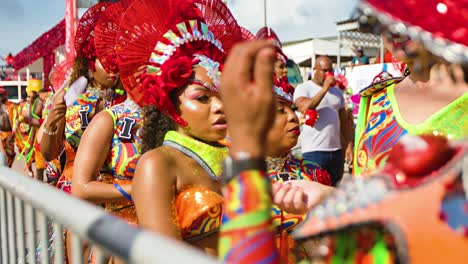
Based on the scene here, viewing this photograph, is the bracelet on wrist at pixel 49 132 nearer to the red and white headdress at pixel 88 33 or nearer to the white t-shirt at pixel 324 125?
the red and white headdress at pixel 88 33

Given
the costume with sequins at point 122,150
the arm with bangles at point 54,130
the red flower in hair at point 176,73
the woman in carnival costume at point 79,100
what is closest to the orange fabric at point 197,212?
the red flower in hair at point 176,73

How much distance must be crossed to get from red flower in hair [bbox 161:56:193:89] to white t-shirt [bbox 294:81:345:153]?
321cm

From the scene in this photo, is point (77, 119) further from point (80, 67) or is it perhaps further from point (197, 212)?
point (197, 212)

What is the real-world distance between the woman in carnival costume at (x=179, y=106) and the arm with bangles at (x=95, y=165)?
259 mm

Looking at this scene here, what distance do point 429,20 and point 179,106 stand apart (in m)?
1.19

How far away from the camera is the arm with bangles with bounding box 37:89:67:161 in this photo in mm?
3178

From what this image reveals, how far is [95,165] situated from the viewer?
231 centimetres

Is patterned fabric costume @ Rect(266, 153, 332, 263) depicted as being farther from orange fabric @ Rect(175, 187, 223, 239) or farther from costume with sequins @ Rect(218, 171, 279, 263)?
costume with sequins @ Rect(218, 171, 279, 263)

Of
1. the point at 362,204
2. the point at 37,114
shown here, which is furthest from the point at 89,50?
the point at 37,114

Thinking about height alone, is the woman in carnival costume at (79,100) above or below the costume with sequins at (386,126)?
above

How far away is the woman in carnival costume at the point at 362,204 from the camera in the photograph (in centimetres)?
75

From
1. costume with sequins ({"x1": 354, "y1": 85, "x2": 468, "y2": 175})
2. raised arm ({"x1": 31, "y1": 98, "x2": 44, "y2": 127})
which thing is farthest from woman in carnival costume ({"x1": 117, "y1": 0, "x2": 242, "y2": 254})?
raised arm ({"x1": 31, "y1": 98, "x2": 44, "y2": 127})

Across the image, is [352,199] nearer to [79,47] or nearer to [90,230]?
[90,230]

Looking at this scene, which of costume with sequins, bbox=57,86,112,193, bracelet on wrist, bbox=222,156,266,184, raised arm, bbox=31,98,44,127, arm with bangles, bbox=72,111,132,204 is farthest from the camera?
raised arm, bbox=31,98,44,127
